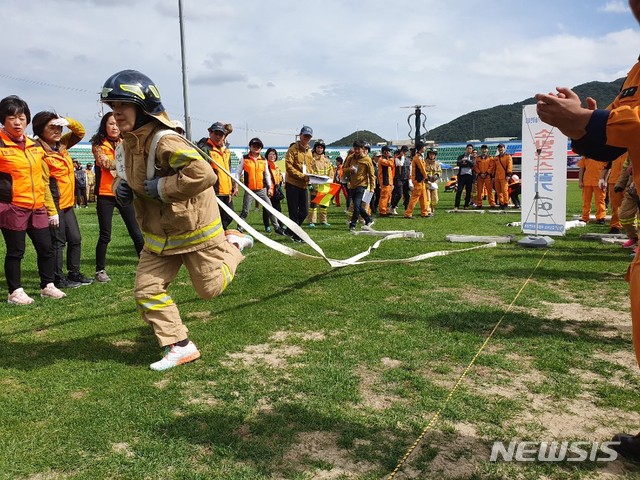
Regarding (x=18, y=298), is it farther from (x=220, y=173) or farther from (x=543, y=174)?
(x=543, y=174)

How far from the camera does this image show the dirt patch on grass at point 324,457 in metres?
2.38

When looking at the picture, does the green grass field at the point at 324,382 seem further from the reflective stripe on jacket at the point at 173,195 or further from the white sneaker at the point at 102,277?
the reflective stripe on jacket at the point at 173,195

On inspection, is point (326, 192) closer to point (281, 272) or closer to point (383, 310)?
point (281, 272)

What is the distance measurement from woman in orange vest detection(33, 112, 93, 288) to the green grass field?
0.54 metres

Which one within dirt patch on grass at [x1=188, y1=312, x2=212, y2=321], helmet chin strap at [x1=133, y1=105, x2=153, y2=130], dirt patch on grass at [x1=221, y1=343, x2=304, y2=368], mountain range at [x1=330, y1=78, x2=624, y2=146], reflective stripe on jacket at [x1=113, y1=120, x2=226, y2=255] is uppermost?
mountain range at [x1=330, y1=78, x2=624, y2=146]

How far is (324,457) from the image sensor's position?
8.24 feet

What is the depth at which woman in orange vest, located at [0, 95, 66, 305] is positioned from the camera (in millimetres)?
5230

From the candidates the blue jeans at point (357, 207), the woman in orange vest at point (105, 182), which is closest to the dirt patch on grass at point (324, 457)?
the woman in orange vest at point (105, 182)

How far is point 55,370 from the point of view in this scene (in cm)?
370

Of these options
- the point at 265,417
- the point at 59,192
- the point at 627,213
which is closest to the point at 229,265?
the point at 265,417

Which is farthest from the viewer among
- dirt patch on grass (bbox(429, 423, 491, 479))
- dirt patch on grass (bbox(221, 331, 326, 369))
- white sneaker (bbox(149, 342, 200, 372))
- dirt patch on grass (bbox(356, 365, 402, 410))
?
dirt patch on grass (bbox(221, 331, 326, 369))

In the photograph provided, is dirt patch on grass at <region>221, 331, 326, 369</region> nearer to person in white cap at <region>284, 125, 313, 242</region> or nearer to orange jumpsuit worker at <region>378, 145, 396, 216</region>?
person in white cap at <region>284, 125, 313, 242</region>

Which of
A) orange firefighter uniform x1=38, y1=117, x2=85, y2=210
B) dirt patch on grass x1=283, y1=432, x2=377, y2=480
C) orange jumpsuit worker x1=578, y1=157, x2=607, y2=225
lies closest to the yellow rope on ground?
dirt patch on grass x1=283, y1=432, x2=377, y2=480

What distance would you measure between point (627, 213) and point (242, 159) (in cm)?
704
